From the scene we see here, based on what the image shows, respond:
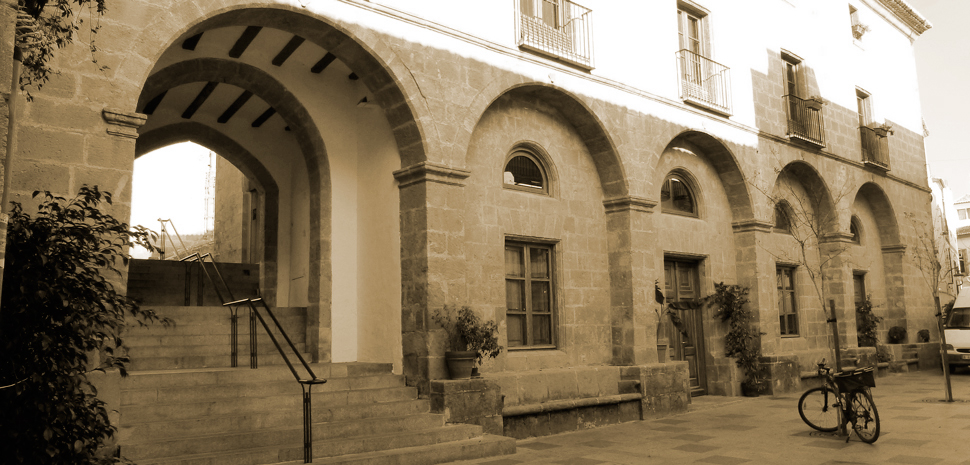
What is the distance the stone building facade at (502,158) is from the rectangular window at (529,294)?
31mm

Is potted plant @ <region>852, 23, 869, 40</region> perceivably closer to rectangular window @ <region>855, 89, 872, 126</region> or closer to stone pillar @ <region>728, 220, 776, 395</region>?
rectangular window @ <region>855, 89, 872, 126</region>

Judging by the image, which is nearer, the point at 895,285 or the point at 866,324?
the point at 866,324

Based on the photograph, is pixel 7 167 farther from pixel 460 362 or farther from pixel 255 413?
pixel 460 362

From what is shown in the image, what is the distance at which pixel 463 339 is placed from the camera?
7.81 meters

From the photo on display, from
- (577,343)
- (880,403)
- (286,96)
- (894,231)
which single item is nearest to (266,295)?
(286,96)

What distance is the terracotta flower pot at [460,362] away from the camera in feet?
24.9

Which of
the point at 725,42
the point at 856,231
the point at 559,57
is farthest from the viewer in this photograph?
the point at 856,231

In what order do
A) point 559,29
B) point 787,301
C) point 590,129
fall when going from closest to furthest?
1. point 559,29
2. point 590,129
3. point 787,301

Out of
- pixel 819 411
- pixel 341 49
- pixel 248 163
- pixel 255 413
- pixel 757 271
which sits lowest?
pixel 819 411

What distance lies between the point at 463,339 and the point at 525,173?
2.86 m

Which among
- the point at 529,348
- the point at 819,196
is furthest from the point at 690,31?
the point at 529,348

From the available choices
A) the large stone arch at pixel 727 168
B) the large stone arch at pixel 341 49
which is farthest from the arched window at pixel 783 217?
the large stone arch at pixel 341 49

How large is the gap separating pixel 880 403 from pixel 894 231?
25.5 ft

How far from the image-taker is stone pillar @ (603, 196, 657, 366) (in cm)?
998
